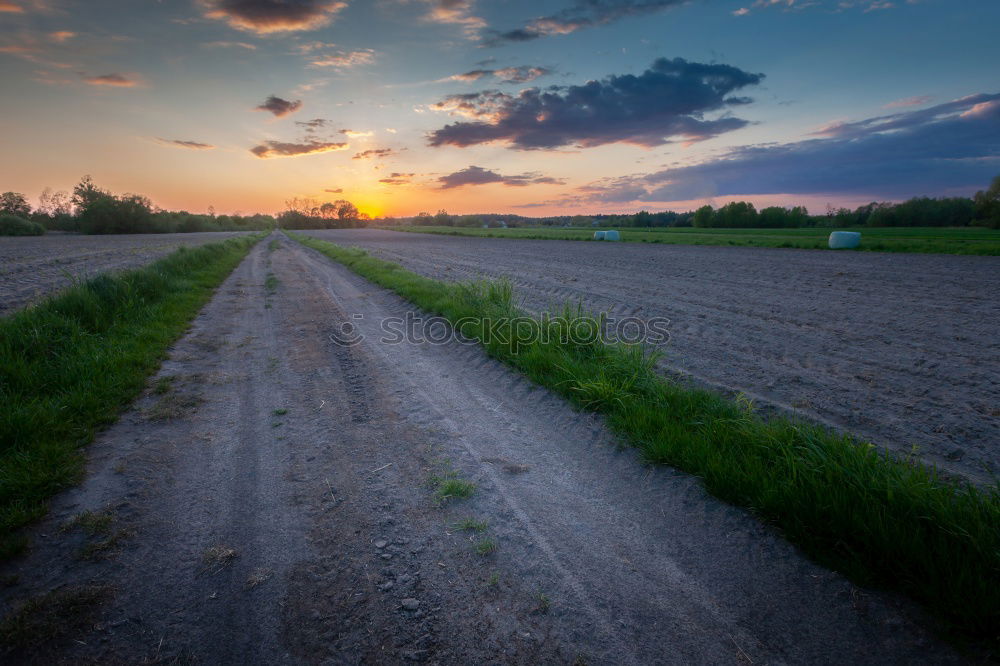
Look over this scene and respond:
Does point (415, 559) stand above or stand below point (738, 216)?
below

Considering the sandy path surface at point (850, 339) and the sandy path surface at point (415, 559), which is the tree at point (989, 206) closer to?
the sandy path surface at point (850, 339)

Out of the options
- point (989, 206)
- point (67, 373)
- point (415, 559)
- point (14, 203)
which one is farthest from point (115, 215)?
point (989, 206)

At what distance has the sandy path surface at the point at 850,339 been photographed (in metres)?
4.38

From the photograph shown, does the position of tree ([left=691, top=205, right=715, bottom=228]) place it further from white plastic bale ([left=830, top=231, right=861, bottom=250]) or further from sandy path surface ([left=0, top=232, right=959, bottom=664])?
sandy path surface ([left=0, top=232, right=959, bottom=664])

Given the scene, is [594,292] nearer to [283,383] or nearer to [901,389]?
[901,389]

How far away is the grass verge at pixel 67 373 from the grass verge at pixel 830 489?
4851mm

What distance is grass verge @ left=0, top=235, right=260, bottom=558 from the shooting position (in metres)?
3.31

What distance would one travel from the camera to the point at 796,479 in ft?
10.4

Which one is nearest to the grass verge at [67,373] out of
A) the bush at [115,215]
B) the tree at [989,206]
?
the tree at [989,206]

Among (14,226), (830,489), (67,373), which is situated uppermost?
(14,226)

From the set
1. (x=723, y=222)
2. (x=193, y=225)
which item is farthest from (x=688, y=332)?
(x=193, y=225)

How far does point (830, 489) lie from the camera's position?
2996mm

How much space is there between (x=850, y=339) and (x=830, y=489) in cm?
588

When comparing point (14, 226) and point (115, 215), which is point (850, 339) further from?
point (115, 215)
